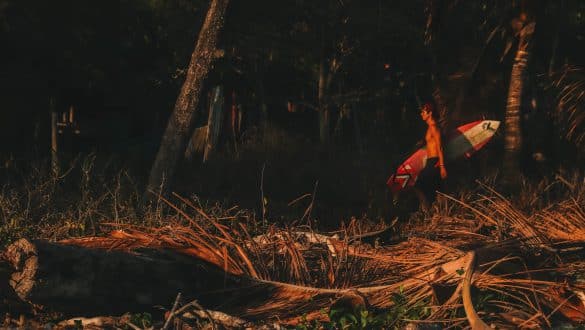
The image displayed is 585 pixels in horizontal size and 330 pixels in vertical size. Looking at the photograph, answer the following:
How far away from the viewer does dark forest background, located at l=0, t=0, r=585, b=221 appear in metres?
15.6

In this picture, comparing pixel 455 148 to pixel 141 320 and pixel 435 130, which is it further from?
pixel 141 320

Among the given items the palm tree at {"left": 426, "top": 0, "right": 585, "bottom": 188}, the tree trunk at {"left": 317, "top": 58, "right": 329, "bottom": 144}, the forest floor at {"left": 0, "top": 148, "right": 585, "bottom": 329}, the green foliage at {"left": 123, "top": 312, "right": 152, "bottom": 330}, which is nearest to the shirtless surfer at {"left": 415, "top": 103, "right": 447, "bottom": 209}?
the palm tree at {"left": 426, "top": 0, "right": 585, "bottom": 188}

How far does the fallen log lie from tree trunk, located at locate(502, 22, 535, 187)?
408 inches

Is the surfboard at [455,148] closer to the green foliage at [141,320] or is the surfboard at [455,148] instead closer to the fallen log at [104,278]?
the fallen log at [104,278]

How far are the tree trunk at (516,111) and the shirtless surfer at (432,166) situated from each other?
210 cm

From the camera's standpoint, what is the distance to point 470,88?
16125 mm

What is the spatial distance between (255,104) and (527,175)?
1287 centimetres

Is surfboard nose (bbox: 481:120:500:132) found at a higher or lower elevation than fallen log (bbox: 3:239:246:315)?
lower

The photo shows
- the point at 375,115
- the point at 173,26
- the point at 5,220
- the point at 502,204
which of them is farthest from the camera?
the point at 375,115

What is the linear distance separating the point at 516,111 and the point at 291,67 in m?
13.8

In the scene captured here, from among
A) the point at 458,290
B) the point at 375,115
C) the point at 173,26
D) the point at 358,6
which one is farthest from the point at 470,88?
the point at 458,290

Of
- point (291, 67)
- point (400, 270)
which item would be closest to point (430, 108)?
point (400, 270)

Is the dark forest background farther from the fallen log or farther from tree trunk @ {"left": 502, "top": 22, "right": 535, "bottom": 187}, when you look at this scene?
the fallen log

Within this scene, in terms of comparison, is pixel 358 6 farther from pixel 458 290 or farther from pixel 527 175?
pixel 458 290
